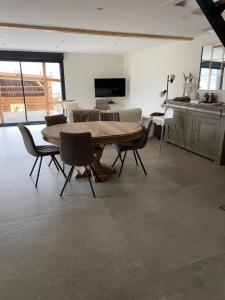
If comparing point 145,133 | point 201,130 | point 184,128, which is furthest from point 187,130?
point 145,133

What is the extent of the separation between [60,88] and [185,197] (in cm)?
662

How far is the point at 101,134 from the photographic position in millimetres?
3000

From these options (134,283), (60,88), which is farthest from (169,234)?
(60,88)

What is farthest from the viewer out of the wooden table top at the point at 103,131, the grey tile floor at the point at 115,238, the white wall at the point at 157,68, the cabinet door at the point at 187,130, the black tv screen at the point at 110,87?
the black tv screen at the point at 110,87

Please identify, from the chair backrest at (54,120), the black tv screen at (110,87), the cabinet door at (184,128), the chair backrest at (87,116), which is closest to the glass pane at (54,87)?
the black tv screen at (110,87)

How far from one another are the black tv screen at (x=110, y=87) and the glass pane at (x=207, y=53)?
3.84 metres

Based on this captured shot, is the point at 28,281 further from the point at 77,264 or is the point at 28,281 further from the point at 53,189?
the point at 53,189

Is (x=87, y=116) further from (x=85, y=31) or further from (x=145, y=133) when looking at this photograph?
(x=145, y=133)

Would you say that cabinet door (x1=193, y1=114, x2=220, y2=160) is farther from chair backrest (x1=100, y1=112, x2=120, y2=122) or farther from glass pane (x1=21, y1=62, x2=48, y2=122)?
glass pane (x1=21, y1=62, x2=48, y2=122)

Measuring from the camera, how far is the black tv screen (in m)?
8.33

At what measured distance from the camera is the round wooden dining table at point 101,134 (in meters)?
2.93

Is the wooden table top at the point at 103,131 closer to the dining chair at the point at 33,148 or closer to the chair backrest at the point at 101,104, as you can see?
the dining chair at the point at 33,148

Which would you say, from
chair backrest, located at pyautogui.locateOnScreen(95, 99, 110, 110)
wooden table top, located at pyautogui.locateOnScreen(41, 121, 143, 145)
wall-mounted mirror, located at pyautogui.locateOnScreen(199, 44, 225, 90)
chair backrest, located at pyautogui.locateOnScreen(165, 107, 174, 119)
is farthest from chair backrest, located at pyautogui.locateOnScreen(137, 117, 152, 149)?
chair backrest, located at pyautogui.locateOnScreen(95, 99, 110, 110)

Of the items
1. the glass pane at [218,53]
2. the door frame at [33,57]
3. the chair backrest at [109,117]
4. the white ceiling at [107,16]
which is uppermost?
the white ceiling at [107,16]
